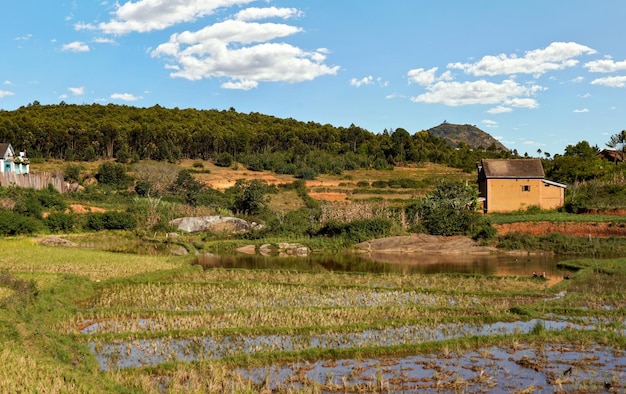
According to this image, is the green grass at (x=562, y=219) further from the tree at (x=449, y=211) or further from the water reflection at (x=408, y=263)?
the water reflection at (x=408, y=263)

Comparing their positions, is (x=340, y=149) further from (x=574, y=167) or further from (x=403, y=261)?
(x=403, y=261)

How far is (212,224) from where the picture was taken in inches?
1752

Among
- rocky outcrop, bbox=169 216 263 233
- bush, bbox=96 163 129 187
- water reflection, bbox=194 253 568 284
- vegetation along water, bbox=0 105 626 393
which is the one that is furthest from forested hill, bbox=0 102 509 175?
water reflection, bbox=194 253 568 284

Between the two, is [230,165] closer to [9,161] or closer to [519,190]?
[9,161]

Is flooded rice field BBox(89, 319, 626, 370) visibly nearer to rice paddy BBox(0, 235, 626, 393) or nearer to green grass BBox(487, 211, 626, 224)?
rice paddy BBox(0, 235, 626, 393)

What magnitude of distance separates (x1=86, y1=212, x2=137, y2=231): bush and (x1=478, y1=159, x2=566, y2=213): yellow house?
28.7m

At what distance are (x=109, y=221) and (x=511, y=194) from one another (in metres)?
32.5

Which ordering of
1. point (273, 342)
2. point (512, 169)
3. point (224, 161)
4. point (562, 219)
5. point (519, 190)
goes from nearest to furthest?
point (273, 342)
point (562, 219)
point (519, 190)
point (512, 169)
point (224, 161)

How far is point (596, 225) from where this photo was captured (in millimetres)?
38125

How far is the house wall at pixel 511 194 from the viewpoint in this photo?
159 ft

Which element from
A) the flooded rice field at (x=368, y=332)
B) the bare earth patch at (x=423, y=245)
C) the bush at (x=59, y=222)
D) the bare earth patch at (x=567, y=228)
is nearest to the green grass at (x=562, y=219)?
the bare earth patch at (x=567, y=228)

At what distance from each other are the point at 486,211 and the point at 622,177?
16.5 metres

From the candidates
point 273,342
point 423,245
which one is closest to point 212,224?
point 423,245

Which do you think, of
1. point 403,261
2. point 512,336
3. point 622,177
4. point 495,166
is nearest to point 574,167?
point 622,177
